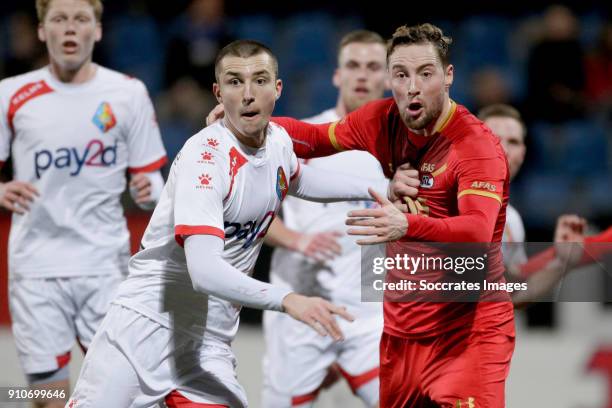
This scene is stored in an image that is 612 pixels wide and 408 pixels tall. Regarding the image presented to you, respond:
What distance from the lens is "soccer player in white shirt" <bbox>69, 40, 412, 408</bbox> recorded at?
3.99m

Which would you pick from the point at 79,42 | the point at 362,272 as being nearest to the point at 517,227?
the point at 362,272

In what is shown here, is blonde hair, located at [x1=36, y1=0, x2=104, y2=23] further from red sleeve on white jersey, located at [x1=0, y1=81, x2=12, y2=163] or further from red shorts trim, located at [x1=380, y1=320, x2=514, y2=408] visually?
red shorts trim, located at [x1=380, y1=320, x2=514, y2=408]

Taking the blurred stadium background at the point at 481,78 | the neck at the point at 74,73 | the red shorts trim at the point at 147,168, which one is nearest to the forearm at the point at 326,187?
the red shorts trim at the point at 147,168

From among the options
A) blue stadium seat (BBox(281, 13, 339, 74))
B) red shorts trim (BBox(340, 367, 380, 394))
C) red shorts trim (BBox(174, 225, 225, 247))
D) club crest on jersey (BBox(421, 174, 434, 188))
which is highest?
blue stadium seat (BBox(281, 13, 339, 74))

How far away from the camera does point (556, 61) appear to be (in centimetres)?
973

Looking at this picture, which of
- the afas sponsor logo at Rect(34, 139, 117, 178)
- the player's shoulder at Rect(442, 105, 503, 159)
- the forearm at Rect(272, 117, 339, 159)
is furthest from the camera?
the afas sponsor logo at Rect(34, 139, 117, 178)

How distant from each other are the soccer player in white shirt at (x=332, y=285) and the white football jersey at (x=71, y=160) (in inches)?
37.6

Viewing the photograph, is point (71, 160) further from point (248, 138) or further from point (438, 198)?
point (438, 198)

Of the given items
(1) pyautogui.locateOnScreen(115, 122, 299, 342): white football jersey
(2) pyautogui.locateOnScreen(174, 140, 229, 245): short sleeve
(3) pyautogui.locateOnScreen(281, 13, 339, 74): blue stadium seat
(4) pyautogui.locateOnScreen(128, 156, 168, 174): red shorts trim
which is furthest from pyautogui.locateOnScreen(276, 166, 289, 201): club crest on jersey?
(3) pyautogui.locateOnScreen(281, 13, 339, 74): blue stadium seat

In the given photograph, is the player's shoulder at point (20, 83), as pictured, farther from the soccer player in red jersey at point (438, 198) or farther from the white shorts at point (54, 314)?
the soccer player in red jersey at point (438, 198)

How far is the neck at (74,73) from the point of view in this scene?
5.44 m

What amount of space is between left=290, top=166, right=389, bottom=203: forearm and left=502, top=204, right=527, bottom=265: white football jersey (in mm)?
1066

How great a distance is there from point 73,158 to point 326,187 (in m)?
Answer: 1.59

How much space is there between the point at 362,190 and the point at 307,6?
7574 mm
